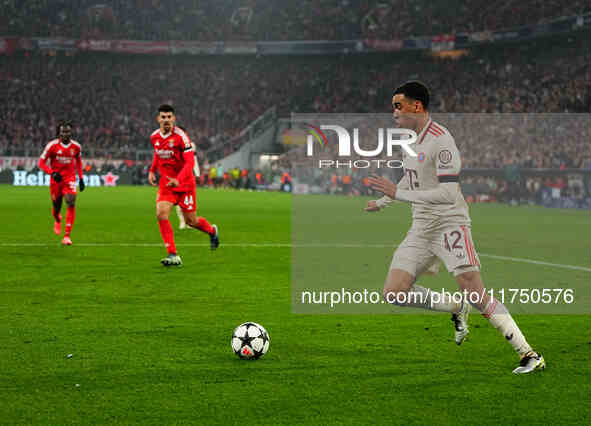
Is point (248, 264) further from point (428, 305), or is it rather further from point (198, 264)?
point (428, 305)

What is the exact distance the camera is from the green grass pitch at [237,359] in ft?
14.0

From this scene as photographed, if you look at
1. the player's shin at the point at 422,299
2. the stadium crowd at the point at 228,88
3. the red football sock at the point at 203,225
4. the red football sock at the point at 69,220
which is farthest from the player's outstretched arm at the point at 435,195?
the stadium crowd at the point at 228,88

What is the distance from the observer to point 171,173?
11.4 meters

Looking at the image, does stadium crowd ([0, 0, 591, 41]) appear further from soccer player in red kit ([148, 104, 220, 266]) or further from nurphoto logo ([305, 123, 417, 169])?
nurphoto logo ([305, 123, 417, 169])

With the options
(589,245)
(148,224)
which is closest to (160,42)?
(148,224)

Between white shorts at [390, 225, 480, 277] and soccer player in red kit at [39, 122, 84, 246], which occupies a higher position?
soccer player in red kit at [39, 122, 84, 246]

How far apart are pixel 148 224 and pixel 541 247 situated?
9187 millimetres

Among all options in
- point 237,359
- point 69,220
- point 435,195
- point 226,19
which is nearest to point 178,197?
point 69,220

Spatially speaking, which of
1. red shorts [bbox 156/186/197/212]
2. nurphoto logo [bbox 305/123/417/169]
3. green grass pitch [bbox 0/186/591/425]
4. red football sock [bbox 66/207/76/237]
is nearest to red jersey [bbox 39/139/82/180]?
red football sock [bbox 66/207/76/237]

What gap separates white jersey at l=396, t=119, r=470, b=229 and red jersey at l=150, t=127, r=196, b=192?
618cm

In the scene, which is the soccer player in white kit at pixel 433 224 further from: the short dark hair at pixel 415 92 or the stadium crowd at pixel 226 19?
the stadium crowd at pixel 226 19

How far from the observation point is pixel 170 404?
433cm

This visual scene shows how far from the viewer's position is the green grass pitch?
14.0 feet

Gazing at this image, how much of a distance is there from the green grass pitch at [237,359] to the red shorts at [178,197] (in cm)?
91
